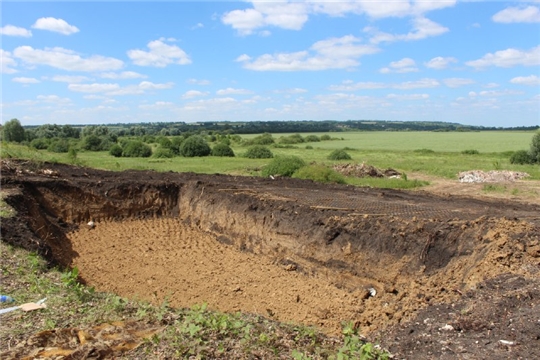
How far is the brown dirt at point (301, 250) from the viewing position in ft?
22.5

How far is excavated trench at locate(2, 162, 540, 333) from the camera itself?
26.2 feet

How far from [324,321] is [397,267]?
1926mm

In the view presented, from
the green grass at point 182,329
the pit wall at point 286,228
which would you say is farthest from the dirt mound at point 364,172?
the green grass at point 182,329

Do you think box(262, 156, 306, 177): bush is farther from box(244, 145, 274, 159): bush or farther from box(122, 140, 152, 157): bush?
box(122, 140, 152, 157): bush

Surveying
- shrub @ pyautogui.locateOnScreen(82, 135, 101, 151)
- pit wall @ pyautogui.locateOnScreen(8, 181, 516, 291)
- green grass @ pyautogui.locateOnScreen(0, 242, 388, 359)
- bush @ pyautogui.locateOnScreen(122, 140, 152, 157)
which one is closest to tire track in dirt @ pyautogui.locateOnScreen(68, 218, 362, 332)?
pit wall @ pyautogui.locateOnScreen(8, 181, 516, 291)

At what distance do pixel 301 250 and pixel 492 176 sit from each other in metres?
16.0

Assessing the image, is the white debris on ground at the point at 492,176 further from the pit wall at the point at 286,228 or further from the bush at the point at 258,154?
the bush at the point at 258,154

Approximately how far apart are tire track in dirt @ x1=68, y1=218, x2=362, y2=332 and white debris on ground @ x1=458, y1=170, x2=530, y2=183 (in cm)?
1499

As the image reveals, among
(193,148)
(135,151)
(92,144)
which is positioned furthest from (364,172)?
(92,144)

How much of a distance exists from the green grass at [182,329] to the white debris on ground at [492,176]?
62.6ft

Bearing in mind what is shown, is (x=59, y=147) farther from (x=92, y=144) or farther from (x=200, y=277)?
(x=200, y=277)

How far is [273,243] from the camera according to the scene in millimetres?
11281

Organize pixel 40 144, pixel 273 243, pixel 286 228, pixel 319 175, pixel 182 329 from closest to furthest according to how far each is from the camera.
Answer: pixel 182 329 → pixel 286 228 → pixel 273 243 → pixel 319 175 → pixel 40 144

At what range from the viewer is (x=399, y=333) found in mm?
6473
